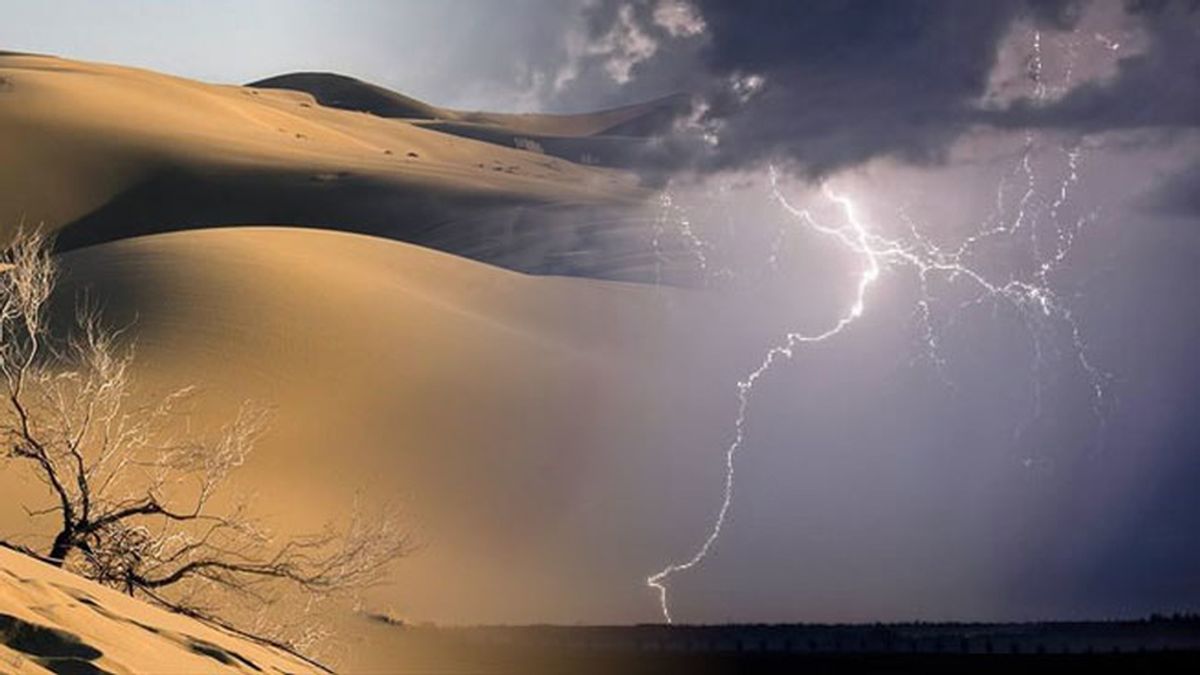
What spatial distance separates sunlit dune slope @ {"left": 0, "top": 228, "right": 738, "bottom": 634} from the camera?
25156 mm

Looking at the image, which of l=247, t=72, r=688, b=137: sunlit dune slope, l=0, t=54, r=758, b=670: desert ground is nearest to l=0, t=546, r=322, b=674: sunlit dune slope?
l=0, t=54, r=758, b=670: desert ground

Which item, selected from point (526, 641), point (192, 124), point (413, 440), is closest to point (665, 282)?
point (413, 440)

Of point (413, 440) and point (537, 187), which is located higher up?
point (537, 187)

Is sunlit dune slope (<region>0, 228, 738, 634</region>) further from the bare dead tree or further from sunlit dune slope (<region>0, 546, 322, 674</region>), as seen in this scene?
sunlit dune slope (<region>0, 546, 322, 674</region>)

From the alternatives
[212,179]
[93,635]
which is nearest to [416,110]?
[212,179]

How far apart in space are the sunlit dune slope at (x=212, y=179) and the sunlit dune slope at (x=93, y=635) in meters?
42.1

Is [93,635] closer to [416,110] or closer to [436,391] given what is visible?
[436,391]

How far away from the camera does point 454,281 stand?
40531 mm

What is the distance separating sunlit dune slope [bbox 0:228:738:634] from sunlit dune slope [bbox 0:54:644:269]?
569 inches

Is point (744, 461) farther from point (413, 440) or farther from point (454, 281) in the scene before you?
point (454, 281)

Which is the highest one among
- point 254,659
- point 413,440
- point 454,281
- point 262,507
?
point 454,281

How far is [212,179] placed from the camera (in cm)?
7456

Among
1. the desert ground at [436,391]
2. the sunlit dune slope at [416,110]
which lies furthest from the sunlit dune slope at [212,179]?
the sunlit dune slope at [416,110]

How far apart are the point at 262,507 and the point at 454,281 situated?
53.6ft
